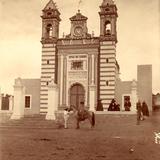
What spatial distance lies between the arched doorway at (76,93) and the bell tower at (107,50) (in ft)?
4.12

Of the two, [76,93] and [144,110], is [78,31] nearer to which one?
[76,93]

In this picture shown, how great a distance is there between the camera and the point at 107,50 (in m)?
22.1

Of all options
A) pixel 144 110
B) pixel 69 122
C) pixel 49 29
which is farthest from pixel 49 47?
pixel 144 110

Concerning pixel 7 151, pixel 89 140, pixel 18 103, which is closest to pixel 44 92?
pixel 18 103

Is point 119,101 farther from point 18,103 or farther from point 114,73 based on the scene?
point 18,103

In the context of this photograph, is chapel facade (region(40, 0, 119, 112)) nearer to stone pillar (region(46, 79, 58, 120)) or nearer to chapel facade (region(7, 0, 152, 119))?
chapel facade (region(7, 0, 152, 119))

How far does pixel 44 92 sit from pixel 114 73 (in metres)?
3.95

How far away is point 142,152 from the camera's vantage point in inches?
262

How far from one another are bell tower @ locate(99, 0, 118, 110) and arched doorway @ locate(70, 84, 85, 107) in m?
1.26

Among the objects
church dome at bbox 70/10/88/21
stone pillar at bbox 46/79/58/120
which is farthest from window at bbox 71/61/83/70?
stone pillar at bbox 46/79/58/120

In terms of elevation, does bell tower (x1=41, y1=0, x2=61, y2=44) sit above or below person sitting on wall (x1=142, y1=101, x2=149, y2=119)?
above

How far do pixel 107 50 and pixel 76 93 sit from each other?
285cm

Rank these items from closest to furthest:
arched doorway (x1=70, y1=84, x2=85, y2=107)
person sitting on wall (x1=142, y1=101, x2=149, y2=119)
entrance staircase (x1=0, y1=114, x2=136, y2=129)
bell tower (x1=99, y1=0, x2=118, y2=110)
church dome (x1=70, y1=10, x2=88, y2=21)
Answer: person sitting on wall (x1=142, y1=101, x2=149, y2=119) → entrance staircase (x1=0, y1=114, x2=136, y2=129) → bell tower (x1=99, y1=0, x2=118, y2=110) → arched doorway (x1=70, y1=84, x2=85, y2=107) → church dome (x1=70, y1=10, x2=88, y2=21)

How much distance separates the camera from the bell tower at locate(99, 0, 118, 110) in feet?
71.5
